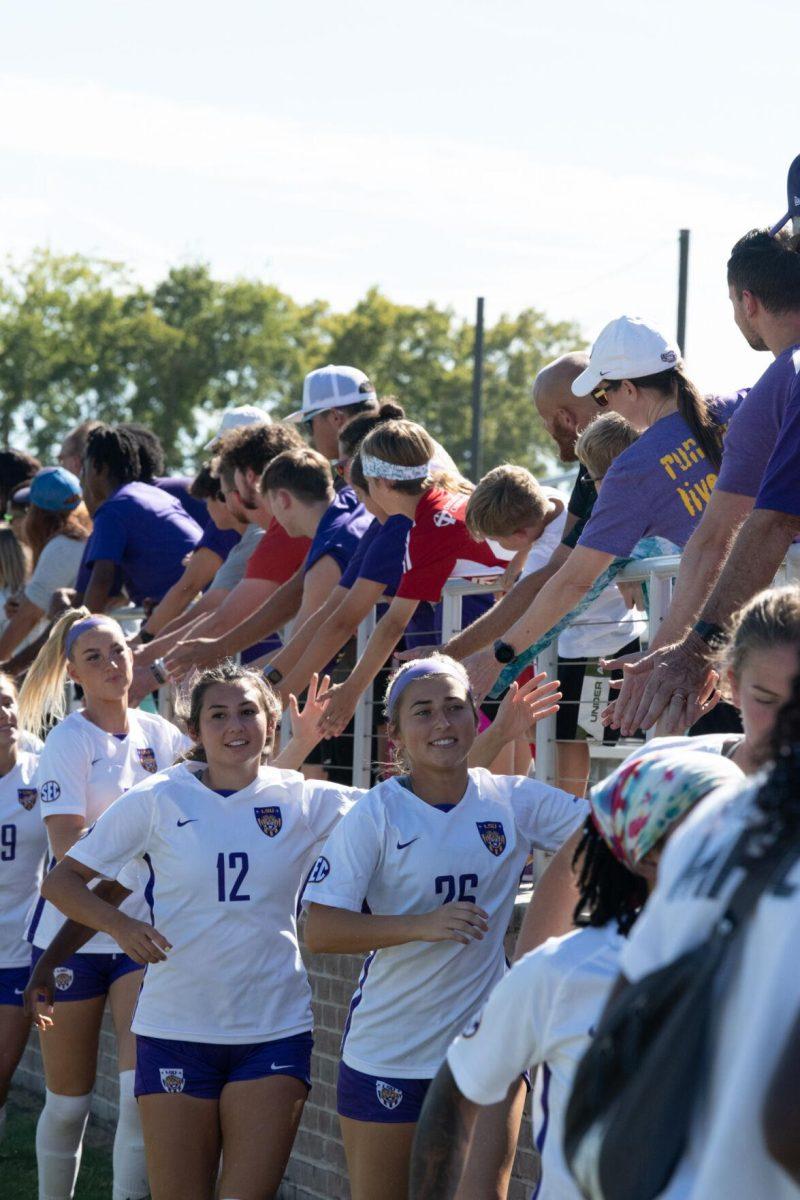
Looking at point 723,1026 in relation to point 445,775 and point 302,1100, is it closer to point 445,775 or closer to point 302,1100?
point 445,775

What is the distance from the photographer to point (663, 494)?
4871 millimetres

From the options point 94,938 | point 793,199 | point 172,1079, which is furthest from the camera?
point 94,938

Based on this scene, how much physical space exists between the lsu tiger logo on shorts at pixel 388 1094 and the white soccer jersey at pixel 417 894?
0.04 metres

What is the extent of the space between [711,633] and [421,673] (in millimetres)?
1339

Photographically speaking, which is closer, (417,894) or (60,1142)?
(417,894)

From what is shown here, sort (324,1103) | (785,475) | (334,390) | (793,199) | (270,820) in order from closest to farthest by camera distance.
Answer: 1. (785,475)
2. (793,199)
3. (270,820)
4. (324,1103)
5. (334,390)

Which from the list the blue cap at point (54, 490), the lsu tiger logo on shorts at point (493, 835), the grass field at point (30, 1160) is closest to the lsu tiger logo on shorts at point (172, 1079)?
the lsu tiger logo on shorts at point (493, 835)

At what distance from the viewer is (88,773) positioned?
21.9 ft

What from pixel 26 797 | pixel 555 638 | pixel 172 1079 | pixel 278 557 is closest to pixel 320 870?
pixel 172 1079

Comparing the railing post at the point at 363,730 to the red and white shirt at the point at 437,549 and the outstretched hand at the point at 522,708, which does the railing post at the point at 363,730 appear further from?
the outstretched hand at the point at 522,708

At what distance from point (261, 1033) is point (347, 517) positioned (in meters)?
2.50

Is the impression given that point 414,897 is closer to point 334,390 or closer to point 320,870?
point 320,870

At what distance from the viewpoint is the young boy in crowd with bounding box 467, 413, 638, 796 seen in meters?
5.91

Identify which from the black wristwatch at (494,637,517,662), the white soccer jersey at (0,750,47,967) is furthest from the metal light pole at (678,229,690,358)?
the black wristwatch at (494,637,517,662)
